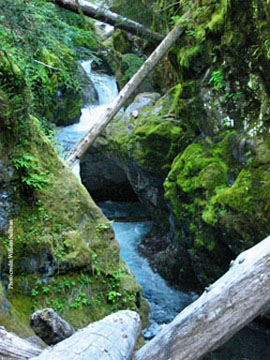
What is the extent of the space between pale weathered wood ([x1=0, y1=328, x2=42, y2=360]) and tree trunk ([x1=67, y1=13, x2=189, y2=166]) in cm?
505

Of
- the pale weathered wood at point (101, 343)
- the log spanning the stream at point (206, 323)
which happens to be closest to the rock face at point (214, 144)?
the log spanning the stream at point (206, 323)

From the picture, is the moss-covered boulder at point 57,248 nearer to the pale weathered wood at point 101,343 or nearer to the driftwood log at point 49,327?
Result: the driftwood log at point 49,327

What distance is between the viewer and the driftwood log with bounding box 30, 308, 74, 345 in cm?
255

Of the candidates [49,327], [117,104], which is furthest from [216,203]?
[49,327]

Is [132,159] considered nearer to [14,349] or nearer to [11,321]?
[11,321]

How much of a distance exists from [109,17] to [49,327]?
26.3 ft

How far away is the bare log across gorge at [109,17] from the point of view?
324 inches

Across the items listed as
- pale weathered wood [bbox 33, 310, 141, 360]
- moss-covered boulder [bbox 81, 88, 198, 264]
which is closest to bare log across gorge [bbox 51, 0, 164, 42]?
moss-covered boulder [bbox 81, 88, 198, 264]

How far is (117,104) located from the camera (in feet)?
25.8

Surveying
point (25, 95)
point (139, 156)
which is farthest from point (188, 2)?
point (25, 95)

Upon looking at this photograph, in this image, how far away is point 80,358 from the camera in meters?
1.99

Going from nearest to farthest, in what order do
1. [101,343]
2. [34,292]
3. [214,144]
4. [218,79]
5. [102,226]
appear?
[101,343], [34,292], [102,226], [218,79], [214,144]

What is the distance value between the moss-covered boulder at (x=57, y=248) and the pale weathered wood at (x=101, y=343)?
1.91 m

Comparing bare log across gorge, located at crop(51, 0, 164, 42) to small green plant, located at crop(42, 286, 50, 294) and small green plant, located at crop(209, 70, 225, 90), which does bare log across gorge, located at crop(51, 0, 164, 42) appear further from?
small green plant, located at crop(42, 286, 50, 294)
